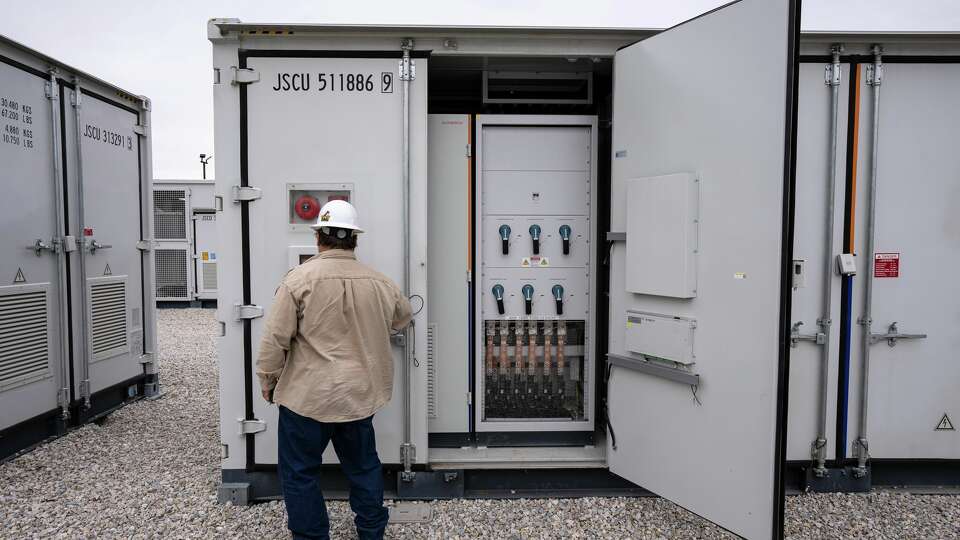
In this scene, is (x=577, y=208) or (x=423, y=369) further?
(x=577, y=208)

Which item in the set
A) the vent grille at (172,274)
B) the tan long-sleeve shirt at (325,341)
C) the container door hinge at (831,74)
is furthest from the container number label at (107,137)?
the vent grille at (172,274)

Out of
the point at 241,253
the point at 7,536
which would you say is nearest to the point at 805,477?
the point at 241,253

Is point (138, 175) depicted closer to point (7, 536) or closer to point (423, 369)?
point (7, 536)

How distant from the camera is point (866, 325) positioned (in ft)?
10.4

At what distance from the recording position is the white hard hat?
2490mm

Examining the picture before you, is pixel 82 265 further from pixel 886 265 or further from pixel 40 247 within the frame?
pixel 886 265

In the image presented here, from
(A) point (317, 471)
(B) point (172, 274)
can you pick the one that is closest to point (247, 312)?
(A) point (317, 471)

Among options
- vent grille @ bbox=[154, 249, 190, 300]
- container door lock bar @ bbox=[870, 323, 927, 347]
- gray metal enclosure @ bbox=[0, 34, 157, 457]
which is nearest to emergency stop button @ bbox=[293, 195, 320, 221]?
gray metal enclosure @ bbox=[0, 34, 157, 457]

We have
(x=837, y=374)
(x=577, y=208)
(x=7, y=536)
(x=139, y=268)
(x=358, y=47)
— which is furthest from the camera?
(x=139, y=268)

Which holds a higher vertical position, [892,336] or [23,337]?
[892,336]

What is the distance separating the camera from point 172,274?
10.7 metres

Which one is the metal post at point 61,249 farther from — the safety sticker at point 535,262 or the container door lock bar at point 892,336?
the container door lock bar at point 892,336

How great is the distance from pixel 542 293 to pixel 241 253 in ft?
6.35

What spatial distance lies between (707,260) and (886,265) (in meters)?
1.53
